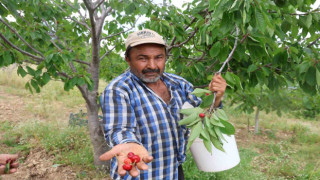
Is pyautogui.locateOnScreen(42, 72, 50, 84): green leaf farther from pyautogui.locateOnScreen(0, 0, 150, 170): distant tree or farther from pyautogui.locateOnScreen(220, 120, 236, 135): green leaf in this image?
pyautogui.locateOnScreen(220, 120, 236, 135): green leaf

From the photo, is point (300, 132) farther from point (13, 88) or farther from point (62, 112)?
point (13, 88)

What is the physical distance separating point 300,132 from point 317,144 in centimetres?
106

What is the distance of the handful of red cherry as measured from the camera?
99 cm

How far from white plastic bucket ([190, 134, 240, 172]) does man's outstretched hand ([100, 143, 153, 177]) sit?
902 millimetres

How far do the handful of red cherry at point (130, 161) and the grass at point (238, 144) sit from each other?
2286mm

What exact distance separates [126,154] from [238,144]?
5.28 m

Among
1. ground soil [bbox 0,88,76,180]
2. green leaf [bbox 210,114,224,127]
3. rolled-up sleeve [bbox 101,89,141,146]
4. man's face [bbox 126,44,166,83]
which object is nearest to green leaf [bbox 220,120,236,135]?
green leaf [bbox 210,114,224,127]

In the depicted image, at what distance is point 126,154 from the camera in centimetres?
110

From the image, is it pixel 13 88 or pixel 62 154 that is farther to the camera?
pixel 13 88

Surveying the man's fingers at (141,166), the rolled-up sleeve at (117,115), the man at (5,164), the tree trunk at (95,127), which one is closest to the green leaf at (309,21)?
the rolled-up sleeve at (117,115)

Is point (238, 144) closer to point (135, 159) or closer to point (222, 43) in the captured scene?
point (222, 43)

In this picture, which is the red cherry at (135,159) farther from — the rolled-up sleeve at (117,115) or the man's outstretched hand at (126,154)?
the rolled-up sleeve at (117,115)

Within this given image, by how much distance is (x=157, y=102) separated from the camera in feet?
5.38

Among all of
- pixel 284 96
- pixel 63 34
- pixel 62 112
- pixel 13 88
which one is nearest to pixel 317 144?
pixel 284 96
